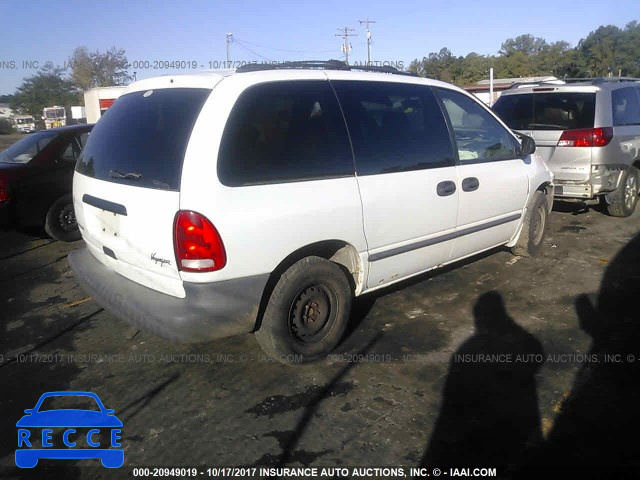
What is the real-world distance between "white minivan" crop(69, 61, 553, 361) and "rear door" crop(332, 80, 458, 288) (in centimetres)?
1

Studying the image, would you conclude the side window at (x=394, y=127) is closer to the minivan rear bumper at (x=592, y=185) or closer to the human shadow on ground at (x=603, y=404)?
the human shadow on ground at (x=603, y=404)

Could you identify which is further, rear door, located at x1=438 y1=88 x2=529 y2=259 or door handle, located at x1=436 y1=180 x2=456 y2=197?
rear door, located at x1=438 y1=88 x2=529 y2=259

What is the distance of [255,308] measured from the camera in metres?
3.18

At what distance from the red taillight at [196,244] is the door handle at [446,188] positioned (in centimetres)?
190

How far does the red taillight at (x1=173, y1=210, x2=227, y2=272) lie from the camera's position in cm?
289

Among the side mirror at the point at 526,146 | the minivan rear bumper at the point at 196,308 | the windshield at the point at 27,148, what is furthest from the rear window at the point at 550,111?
the windshield at the point at 27,148

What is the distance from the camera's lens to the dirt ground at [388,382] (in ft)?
9.00

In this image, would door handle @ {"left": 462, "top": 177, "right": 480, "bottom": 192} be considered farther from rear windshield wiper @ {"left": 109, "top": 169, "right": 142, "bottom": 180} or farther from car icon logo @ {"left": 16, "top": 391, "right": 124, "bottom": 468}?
car icon logo @ {"left": 16, "top": 391, "right": 124, "bottom": 468}

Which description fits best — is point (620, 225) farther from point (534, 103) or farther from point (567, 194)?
point (534, 103)

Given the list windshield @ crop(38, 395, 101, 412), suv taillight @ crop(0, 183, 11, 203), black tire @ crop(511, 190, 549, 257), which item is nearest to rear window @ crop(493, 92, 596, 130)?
black tire @ crop(511, 190, 549, 257)

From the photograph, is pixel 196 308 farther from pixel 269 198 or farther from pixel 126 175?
pixel 126 175

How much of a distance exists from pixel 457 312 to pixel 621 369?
51.1 inches

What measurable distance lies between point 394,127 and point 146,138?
1.77 m

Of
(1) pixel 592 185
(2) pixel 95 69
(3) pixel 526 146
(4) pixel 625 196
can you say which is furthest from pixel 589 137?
(2) pixel 95 69
